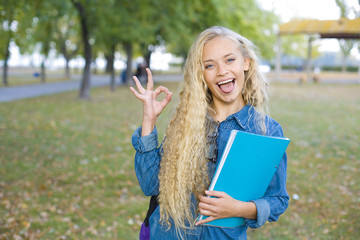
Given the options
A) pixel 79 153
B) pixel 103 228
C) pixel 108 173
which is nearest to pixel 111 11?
pixel 79 153

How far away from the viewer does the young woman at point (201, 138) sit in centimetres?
178

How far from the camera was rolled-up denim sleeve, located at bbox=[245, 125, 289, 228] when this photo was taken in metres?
1.71

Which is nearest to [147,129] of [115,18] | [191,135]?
[191,135]

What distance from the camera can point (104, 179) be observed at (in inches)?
245

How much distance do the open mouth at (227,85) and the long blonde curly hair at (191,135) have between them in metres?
0.10

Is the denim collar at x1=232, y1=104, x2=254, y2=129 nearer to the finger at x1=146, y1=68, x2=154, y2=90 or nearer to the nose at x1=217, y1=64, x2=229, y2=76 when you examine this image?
the nose at x1=217, y1=64, x2=229, y2=76

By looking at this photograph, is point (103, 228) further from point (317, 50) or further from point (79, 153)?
point (317, 50)

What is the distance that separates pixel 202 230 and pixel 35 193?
174 inches

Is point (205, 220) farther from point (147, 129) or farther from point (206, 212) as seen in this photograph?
point (147, 129)

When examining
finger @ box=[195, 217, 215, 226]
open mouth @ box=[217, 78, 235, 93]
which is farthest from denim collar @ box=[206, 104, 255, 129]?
finger @ box=[195, 217, 215, 226]

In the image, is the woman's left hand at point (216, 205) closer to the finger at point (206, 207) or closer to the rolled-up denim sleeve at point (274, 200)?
the finger at point (206, 207)

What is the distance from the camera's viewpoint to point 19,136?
8.77 m

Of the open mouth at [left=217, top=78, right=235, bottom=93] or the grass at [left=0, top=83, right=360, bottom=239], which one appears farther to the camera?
the grass at [left=0, top=83, right=360, bottom=239]

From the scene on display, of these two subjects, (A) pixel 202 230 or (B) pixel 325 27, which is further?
(B) pixel 325 27
